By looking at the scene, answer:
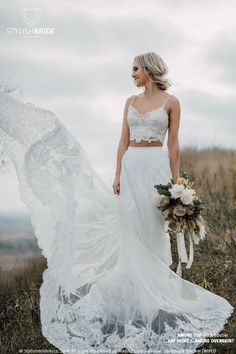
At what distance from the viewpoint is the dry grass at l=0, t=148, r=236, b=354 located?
5574 mm

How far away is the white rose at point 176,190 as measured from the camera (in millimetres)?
5137

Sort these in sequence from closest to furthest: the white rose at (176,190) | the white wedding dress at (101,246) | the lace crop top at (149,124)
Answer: the white wedding dress at (101,246) < the white rose at (176,190) < the lace crop top at (149,124)

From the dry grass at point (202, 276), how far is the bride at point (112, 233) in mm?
435

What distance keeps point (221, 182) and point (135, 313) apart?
23.2 ft

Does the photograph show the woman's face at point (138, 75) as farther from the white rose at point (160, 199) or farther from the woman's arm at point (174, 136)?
the white rose at point (160, 199)

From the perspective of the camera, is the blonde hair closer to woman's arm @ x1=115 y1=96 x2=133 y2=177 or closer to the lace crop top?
the lace crop top

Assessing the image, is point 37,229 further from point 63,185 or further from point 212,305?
point 212,305

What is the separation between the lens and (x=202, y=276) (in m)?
7.43

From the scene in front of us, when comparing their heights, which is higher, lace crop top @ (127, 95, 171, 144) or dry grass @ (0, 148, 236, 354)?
lace crop top @ (127, 95, 171, 144)

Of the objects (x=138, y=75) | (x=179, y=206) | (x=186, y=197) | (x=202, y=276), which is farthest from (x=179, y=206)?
(x=202, y=276)

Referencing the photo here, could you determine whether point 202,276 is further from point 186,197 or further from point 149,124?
point 149,124

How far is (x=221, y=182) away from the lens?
38.5 feet

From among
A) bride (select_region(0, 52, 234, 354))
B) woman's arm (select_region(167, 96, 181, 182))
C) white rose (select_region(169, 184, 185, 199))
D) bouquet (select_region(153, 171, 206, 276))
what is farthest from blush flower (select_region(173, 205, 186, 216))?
woman's arm (select_region(167, 96, 181, 182))

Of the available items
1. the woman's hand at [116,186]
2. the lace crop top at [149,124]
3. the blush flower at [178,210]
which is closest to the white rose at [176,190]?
the blush flower at [178,210]
